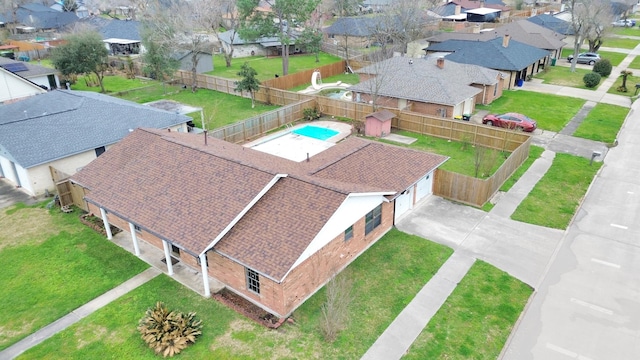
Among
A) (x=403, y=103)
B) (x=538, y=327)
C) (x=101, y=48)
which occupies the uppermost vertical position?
(x=101, y=48)

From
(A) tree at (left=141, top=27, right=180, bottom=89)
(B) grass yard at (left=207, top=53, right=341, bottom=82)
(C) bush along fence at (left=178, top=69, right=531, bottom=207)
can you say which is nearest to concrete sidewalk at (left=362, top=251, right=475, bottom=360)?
(C) bush along fence at (left=178, top=69, right=531, bottom=207)

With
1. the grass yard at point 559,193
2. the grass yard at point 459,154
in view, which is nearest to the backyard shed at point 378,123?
the grass yard at point 459,154

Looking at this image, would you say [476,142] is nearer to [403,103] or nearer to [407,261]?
[403,103]

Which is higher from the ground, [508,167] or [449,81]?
[449,81]

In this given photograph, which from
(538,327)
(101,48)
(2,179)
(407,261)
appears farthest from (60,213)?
(101,48)

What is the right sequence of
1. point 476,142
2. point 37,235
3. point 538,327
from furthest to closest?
point 476,142 → point 37,235 → point 538,327

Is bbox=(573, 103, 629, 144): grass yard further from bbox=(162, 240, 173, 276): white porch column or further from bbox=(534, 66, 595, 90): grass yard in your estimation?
bbox=(162, 240, 173, 276): white porch column

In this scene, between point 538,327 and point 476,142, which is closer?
point 538,327

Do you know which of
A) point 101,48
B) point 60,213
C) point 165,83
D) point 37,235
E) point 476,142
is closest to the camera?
point 37,235
